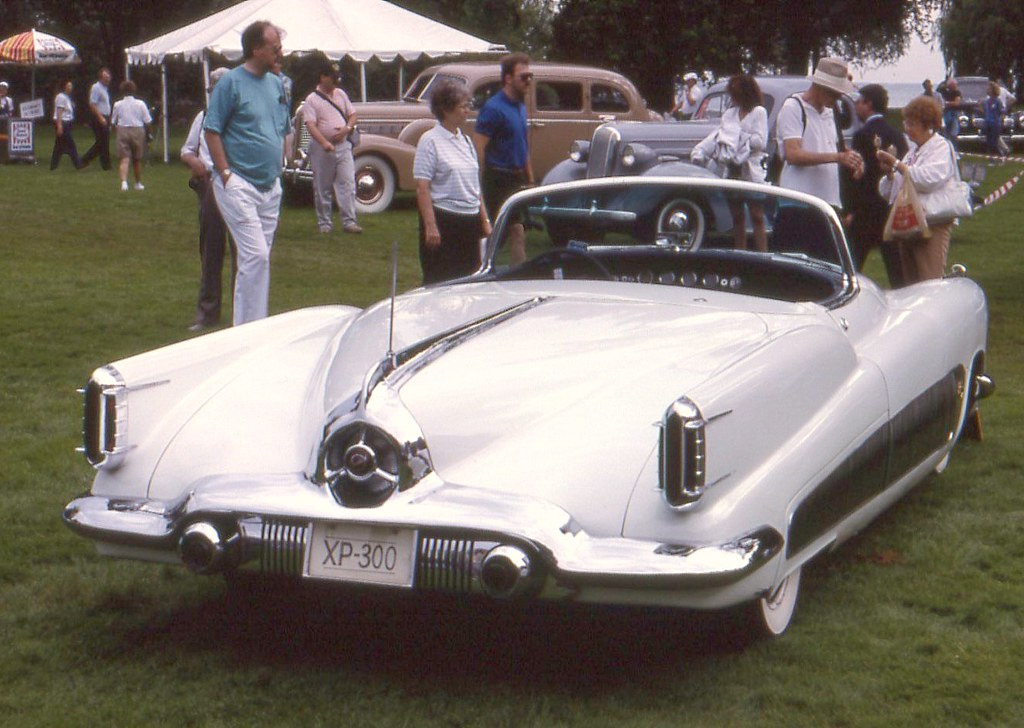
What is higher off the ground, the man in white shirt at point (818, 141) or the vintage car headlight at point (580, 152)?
the man in white shirt at point (818, 141)

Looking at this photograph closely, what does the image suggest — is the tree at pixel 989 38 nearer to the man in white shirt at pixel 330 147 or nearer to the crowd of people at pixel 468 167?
the man in white shirt at pixel 330 147

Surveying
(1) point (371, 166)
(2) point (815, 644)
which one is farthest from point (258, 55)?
(1) point (371, 166)

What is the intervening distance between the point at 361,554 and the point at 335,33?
19789mm

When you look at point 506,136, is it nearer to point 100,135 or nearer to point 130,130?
point 130,130

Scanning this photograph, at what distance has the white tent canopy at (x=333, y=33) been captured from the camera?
2238 centimetres

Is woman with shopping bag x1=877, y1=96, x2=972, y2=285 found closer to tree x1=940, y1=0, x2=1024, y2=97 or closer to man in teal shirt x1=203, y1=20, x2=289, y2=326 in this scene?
man in teal shirt x1=203, y1=20, x2=289, y2=326

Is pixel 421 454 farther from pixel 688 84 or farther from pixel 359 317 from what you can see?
pixel 688 84

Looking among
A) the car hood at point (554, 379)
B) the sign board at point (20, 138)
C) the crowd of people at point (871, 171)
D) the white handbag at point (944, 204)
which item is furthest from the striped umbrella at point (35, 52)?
the car hood at point (554, 379)

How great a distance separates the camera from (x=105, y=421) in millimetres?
4227

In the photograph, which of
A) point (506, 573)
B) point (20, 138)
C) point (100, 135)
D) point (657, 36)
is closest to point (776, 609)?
point (506, 573)

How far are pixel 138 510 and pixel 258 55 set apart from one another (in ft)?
14.6

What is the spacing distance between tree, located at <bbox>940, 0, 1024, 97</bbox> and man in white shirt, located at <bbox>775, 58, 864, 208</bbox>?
5140 centimetres

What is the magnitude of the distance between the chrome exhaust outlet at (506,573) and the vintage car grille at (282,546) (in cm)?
47

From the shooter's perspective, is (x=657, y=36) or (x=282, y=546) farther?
(x=657, y=36)
